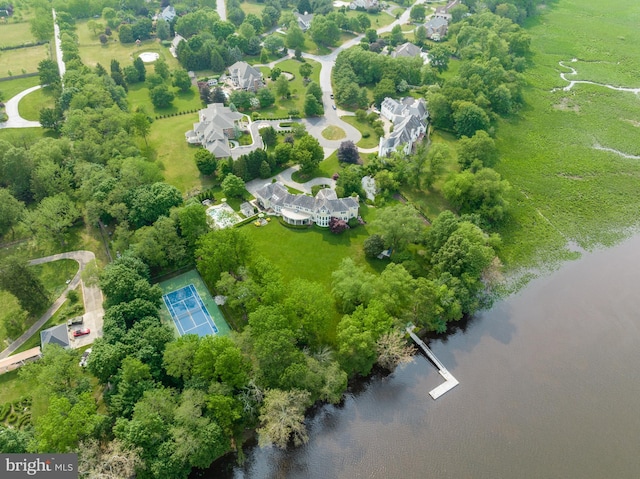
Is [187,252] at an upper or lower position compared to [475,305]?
upper

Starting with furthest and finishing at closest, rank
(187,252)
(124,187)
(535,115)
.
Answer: (535,115) → (124,187) → (187,252)

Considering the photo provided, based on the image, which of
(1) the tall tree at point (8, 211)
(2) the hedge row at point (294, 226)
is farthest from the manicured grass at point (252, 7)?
(1) the tall tree at point (8, 211)

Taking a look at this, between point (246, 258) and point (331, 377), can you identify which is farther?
point (246, 258)

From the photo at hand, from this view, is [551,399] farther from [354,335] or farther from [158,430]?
[158,430]

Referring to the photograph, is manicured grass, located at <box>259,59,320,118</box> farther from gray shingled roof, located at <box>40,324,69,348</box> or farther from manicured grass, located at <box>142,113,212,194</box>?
gray shingled roof, located at <box>40,324,69,348</box>

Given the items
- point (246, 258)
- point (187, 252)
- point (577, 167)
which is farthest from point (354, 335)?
point (577, 167)

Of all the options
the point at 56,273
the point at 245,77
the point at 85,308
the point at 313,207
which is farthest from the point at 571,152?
the point at 56,273

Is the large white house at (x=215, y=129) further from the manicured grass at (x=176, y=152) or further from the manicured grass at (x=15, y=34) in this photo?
the manicured grass at (x=15, y=34)
